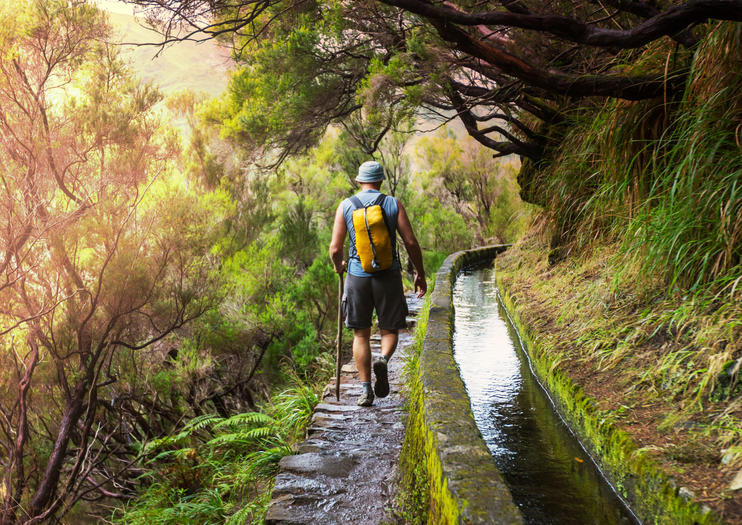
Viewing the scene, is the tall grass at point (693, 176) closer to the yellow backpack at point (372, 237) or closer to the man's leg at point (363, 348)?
the yellow backpack at point (372, 237)

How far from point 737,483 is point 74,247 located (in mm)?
8071

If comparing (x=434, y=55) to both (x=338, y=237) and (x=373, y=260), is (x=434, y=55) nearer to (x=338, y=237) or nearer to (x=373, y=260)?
(x=338, y=237)

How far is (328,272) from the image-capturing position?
1127 centimetres

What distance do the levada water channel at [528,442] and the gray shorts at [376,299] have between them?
903mm

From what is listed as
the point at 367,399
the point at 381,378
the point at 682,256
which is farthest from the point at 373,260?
the point at 682,256

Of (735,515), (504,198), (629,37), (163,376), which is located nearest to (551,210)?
(629,37)

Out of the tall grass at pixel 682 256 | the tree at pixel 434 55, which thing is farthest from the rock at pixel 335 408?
the tree at pixel 434 55

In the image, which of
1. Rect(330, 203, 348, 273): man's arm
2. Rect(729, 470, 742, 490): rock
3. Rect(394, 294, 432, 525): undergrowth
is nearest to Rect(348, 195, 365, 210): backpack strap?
Rect(330, 203, 348, 273): man's arm

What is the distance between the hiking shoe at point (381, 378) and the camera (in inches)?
164

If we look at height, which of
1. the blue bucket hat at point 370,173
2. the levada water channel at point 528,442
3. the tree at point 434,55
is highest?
the tree at point 434,55

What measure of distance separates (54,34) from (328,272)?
6.50 metres

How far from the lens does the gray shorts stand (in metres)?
4.10

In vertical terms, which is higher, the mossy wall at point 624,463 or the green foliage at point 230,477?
the mossy wall at point 624,463

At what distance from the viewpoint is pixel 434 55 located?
17.3 feet
